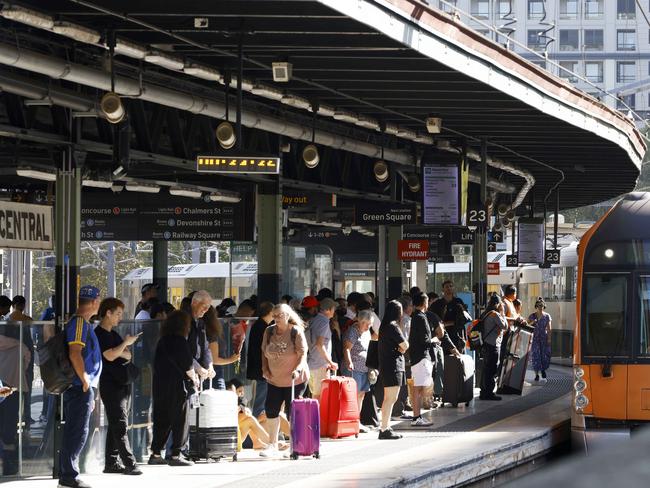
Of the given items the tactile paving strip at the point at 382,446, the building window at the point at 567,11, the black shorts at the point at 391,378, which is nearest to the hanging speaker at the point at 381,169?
the tactile paving strip at the point at 382,446

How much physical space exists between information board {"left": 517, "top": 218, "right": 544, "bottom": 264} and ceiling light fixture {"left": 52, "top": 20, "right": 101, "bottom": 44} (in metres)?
26.6

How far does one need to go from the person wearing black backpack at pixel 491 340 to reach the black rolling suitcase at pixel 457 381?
0.88 metres

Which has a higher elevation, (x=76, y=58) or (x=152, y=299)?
(x=76, y=58)

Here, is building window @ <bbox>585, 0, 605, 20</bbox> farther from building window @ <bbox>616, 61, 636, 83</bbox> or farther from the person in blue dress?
the person in blue dress

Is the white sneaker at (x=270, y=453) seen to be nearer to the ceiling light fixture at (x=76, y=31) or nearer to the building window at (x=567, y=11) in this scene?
the ceiling light fixture at (x=76, y=31)

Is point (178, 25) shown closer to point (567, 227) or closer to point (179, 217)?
point (179, 217)

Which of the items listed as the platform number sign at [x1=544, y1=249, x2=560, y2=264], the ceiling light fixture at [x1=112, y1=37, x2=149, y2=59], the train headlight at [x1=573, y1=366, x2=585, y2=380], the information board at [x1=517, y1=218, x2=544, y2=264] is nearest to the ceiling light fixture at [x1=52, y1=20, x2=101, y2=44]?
the ceiling light fixture at [x1=112, y1=37, x2=149, y2=59]

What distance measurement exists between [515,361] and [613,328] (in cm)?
899

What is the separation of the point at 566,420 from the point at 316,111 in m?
5.53

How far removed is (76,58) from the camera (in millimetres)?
15422

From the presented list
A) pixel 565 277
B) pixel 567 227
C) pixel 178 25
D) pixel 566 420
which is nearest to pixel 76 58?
pixel 178 25

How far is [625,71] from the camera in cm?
12281

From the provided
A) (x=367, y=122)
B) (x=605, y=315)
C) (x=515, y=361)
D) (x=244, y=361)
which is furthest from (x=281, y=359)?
(x=515, y=361)

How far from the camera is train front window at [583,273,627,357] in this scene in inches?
629
